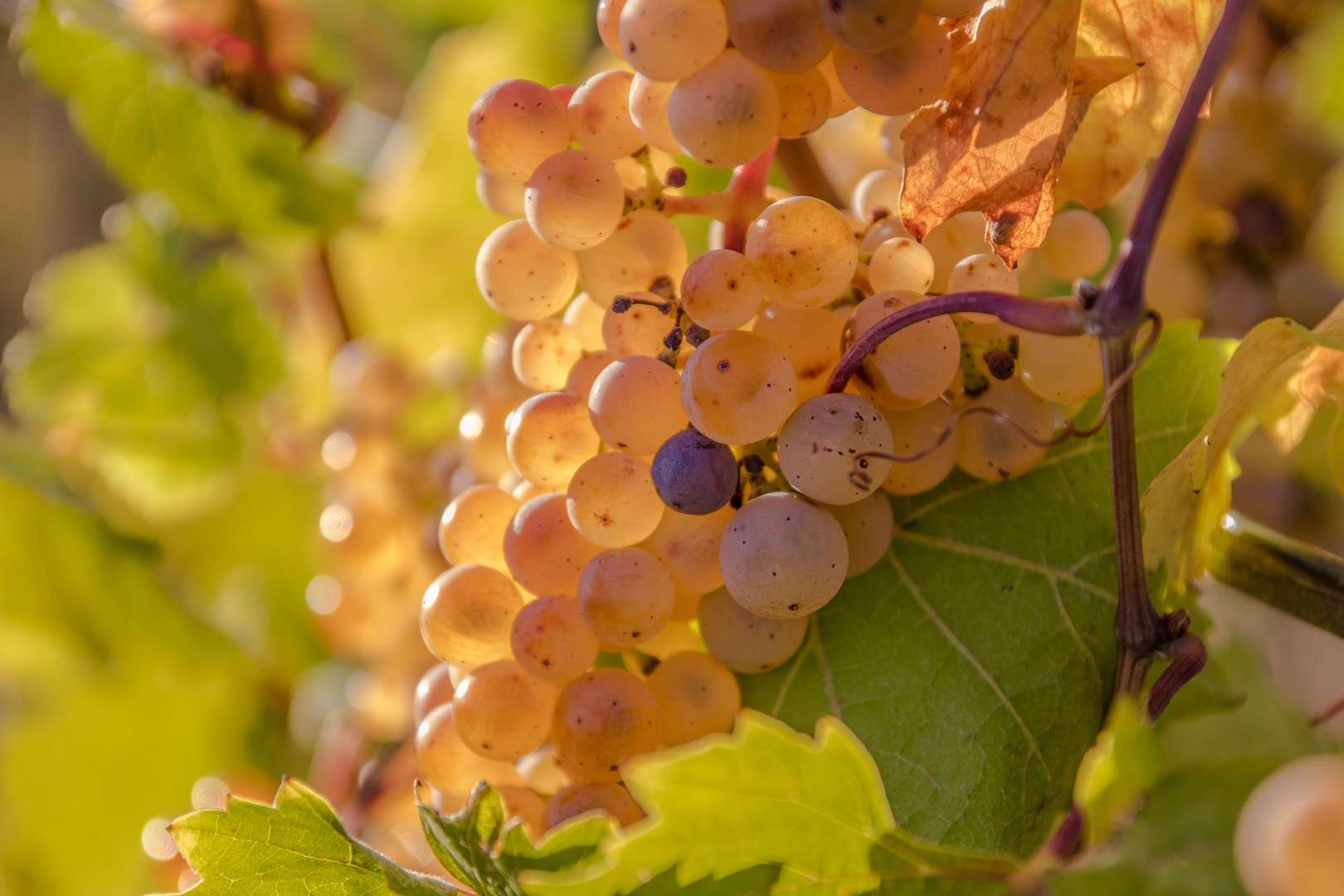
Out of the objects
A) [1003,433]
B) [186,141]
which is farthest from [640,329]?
[186,141]

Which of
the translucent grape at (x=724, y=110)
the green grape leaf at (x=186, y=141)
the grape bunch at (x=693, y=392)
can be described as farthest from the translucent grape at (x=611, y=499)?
the green grape leaf at (x=186, y=141)

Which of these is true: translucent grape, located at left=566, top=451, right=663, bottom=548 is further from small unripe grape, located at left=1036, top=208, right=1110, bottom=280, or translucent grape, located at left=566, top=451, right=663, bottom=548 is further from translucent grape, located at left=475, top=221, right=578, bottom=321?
small unripe grape, located at left=1036, top=208, right=1110, bottom=280

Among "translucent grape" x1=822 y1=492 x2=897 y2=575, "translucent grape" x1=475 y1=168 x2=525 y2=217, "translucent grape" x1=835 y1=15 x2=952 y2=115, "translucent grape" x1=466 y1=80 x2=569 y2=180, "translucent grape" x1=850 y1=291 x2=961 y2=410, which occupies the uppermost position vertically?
"translucent grape" x1=835 y1=15 x2=952 y2=115

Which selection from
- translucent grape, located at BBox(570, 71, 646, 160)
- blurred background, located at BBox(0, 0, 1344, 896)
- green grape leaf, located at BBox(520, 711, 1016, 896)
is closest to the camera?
green grape leaf, located at BBox(520, 711, 1016, 896)

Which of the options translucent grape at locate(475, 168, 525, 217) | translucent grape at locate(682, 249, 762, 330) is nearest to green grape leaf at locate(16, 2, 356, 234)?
translucent grape at locate(475, 168, 525, 217)

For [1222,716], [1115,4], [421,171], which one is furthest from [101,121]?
[1222,716]

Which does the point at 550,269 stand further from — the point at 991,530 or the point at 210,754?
the point at 210,754
